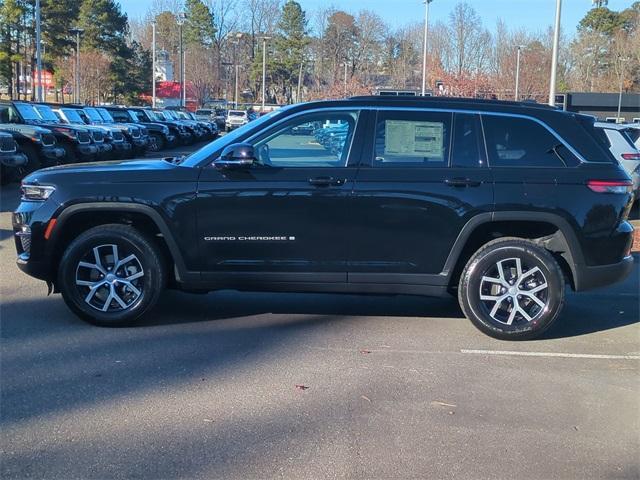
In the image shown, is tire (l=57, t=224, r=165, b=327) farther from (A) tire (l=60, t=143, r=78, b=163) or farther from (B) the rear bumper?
(A) tire (l=60, t=143, r=78, b=163)

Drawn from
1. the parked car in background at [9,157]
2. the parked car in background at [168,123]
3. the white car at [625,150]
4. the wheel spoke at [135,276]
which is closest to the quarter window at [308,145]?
the wheel spoke at [135,276]

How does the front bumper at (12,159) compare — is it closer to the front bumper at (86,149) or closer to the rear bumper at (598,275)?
the front bumper at (86,149)

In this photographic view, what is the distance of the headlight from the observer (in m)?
5.94

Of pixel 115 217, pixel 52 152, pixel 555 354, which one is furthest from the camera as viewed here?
pixel 52 152

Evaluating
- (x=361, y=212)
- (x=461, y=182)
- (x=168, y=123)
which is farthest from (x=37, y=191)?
(x=168, y=123)

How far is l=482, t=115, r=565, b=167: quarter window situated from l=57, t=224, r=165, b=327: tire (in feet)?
9.69

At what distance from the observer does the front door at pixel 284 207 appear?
582cm

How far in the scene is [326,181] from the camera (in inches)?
229

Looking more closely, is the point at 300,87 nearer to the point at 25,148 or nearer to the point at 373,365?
the point at 25,148

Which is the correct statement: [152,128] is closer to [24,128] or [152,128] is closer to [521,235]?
[24,128]

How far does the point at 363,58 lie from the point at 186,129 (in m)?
45.2

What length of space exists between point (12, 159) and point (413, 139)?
11.6m

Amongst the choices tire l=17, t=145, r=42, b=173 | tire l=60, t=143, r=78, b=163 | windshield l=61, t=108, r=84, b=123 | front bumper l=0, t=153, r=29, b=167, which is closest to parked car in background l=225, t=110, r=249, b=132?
windshield l=61, t=108, r=84, b=123

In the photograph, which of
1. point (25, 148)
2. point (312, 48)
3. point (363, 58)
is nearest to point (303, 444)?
point (25, 148)
